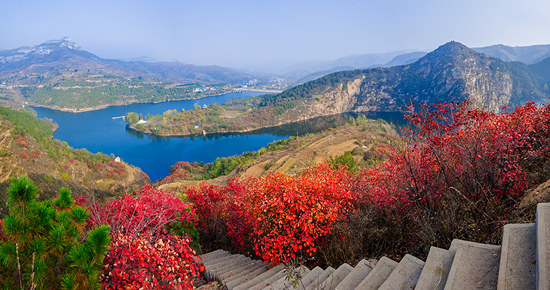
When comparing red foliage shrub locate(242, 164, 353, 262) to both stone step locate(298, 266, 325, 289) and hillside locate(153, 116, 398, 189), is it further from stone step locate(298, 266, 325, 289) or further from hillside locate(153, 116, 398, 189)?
hillside locate(153, 116, 398, 189)

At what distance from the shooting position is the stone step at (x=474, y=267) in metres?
2.20

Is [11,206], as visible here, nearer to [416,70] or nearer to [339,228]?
[339,228]

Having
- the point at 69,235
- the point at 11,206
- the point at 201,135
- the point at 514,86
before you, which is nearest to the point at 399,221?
the point at 69,235

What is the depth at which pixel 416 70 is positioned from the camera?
118 meters

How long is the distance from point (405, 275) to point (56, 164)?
46486 millimetres

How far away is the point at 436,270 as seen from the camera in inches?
101

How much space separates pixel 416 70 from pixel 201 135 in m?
99.6

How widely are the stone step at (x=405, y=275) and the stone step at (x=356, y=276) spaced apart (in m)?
0.44

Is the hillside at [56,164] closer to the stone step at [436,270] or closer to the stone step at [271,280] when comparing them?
the stone step at [271,280]

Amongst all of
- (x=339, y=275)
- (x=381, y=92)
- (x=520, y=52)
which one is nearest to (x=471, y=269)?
(x=339, y=275)

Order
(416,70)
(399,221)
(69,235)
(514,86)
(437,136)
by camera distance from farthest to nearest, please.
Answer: (416,70) < (514,86) < (399,221) < (437,136) < (69,235)

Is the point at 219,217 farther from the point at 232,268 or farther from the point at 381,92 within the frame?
the point at 381,92

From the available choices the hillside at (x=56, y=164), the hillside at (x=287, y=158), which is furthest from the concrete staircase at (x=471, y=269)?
the hillside at (x=56, y=164)

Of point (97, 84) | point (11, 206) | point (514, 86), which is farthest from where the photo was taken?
point (97, 84)
